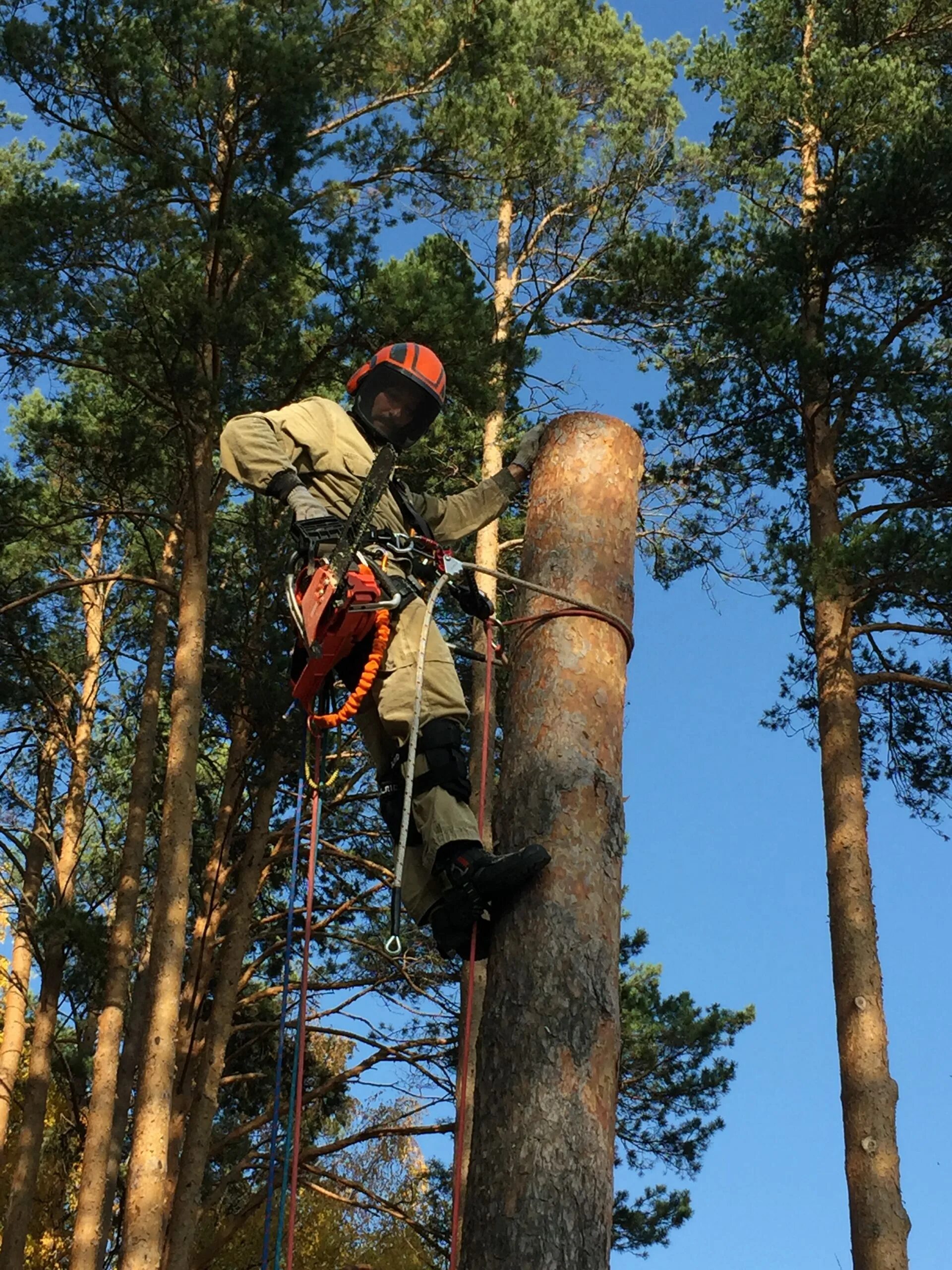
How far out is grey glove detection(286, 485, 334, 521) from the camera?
4406mm

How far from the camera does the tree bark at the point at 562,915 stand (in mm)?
3016

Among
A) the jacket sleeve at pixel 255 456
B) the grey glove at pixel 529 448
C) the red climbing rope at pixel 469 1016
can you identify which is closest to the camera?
the red climbing rope at pixel 469 1016

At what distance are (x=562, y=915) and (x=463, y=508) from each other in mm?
2151

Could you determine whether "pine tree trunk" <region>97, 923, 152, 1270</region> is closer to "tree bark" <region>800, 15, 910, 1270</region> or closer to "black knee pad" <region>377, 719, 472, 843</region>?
"tree bark" <region>800, 15, 910, 1270</region>

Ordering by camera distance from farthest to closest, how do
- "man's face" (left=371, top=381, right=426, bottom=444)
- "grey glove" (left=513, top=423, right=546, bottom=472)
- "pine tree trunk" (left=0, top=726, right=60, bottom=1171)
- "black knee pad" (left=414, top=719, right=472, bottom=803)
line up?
"pine tree trunk" (left=0, top=726, right=60, bottom=1171) < "man's face" (left=371, top=381, right=426, bottom=444) < "grey glove" (left=513, top=423, right=546, bottom=472) < "black knee pad" (left=414, top=719, right=472, bottom=803)

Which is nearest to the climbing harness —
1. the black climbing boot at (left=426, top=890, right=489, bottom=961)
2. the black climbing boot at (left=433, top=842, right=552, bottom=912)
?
the black climbing boot at (left=426, top=890, right=489, bottom=961)

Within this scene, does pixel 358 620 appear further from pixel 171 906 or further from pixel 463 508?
pixel 171 906

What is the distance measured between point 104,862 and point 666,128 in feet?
32.1

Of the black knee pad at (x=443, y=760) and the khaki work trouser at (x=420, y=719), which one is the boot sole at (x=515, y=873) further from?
the black knee pad at (x=443, y=760)

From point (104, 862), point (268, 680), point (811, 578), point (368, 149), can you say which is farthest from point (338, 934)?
point (368, 149)

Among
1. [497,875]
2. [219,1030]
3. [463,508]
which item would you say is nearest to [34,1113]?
[219,1030]

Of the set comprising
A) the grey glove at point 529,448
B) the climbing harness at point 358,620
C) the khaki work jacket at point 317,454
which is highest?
the khaki work jacket at point 317,454

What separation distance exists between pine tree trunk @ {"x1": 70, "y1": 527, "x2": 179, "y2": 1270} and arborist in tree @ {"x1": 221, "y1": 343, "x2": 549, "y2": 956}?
6075 mm

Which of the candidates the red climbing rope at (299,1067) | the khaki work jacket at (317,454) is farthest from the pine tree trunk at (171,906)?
the khaki work jacket at (317,454)
